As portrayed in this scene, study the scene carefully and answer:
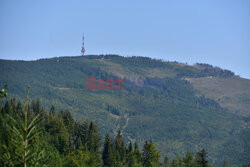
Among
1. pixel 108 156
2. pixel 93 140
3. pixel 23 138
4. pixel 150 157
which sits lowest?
pixel 108 156

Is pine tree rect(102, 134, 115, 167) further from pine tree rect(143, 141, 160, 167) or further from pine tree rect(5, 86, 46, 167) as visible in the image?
pine tree rect(5, 86, 46, 167)

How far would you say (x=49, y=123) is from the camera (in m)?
121

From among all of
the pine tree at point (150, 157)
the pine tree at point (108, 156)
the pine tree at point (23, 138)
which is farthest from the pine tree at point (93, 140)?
the pine tree at point (23, 138)

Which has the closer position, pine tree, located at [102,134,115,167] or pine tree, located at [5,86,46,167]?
pine tree, located at [5,86,46,167]

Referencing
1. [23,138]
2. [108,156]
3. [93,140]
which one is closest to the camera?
[23,138]

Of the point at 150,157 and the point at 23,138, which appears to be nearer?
the point at 23,138

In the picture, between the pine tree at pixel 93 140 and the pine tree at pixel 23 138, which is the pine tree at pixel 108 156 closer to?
the pine tree at pixel 93 140

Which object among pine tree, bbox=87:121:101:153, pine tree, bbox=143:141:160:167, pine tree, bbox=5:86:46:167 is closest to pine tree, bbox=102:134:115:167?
pine tree, bbox=87:121:101:153

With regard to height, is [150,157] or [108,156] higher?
[150,157]

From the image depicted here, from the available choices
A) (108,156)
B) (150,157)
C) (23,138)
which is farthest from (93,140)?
(23,138)

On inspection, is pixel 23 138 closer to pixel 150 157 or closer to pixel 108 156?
pixel 150 157

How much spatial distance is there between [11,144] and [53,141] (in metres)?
82.5

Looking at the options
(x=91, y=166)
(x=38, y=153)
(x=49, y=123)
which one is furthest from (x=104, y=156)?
(x=38, y=153)

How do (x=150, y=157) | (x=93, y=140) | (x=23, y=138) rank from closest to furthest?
(x=23, y=138) → (x=150, y=157) → (x=93, y=140)
